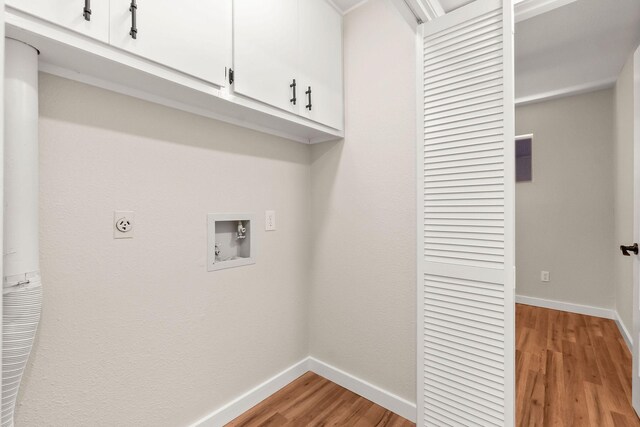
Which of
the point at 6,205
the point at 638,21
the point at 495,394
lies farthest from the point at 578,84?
the point at 6,205

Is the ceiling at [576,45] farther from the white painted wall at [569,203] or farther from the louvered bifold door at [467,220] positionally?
the louvered bifold door at [467,220]

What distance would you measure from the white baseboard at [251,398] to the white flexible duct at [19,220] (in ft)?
2.93

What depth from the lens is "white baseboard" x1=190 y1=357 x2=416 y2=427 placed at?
64.8 inches

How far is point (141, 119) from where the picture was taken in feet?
4.39

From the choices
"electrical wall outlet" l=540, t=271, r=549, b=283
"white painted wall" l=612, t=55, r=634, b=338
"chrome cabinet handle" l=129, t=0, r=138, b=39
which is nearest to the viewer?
"chrome cabinet handle" l=129, t=0, r=138, b=39

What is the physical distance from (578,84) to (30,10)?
14.1ft

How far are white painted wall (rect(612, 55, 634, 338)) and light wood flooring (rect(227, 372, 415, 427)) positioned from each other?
2.34m

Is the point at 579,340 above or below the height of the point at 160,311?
below

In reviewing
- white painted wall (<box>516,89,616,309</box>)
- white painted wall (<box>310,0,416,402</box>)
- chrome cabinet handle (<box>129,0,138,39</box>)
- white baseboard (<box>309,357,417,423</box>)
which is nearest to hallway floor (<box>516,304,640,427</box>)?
white painted wall (<box>516,89,616,309</box>)

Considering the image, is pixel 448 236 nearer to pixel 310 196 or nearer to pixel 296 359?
pixel 310 196

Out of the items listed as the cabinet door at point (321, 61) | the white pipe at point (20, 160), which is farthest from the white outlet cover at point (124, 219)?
the cabinet door at point (321, 61)

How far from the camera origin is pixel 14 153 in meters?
0.91

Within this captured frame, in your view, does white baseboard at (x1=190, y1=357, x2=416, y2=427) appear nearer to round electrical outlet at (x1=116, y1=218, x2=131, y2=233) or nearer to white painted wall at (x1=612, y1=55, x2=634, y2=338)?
round electrical outlet at (x1=116, y1=218, x2=131, y2=233)

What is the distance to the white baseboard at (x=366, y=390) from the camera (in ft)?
5.57
